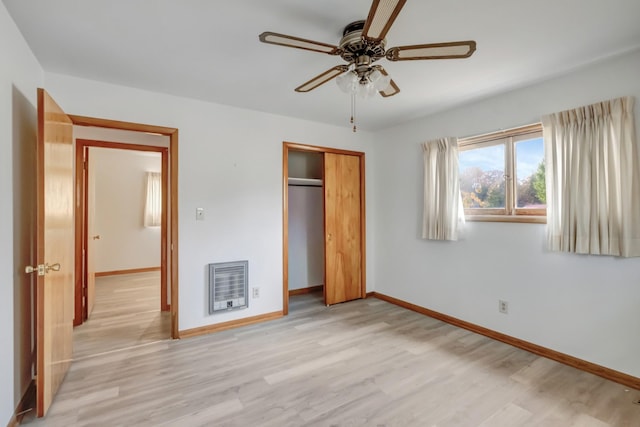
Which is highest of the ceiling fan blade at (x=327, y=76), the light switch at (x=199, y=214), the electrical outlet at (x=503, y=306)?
the ceiling fan blade at (x=327, y=76)

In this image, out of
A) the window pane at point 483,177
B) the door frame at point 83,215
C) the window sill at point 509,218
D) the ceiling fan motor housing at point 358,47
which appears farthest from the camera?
the door frame at point 83,215

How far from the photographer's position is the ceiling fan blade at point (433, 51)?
58.6 inches

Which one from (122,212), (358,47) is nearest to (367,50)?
(358,47)

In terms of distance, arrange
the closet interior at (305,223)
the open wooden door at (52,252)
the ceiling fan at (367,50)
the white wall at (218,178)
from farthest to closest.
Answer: the closet interior at (305,223)
the white wall at (218,178)
the open wooden door at (52,252)
the ceiling fan at (367,50)

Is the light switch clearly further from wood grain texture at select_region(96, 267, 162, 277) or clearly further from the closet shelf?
wood grain texture at select_region(96, 267, 162, 277)

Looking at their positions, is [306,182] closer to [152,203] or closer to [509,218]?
[509,218]

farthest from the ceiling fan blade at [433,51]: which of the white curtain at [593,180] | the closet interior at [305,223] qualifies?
the closet interior at [305,223]

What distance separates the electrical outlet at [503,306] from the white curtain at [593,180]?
729 mm

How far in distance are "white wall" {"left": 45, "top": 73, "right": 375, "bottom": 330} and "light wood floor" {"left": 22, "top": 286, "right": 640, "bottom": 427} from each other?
0.64 metres

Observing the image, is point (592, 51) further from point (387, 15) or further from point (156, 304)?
point (156, 304)

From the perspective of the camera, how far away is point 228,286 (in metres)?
3.27

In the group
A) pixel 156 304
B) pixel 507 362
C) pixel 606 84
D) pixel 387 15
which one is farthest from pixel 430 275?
pixel 156 304

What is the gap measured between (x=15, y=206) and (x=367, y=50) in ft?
7.60

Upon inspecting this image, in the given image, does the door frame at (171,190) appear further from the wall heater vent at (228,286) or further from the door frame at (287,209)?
the door frame at (287,209)
